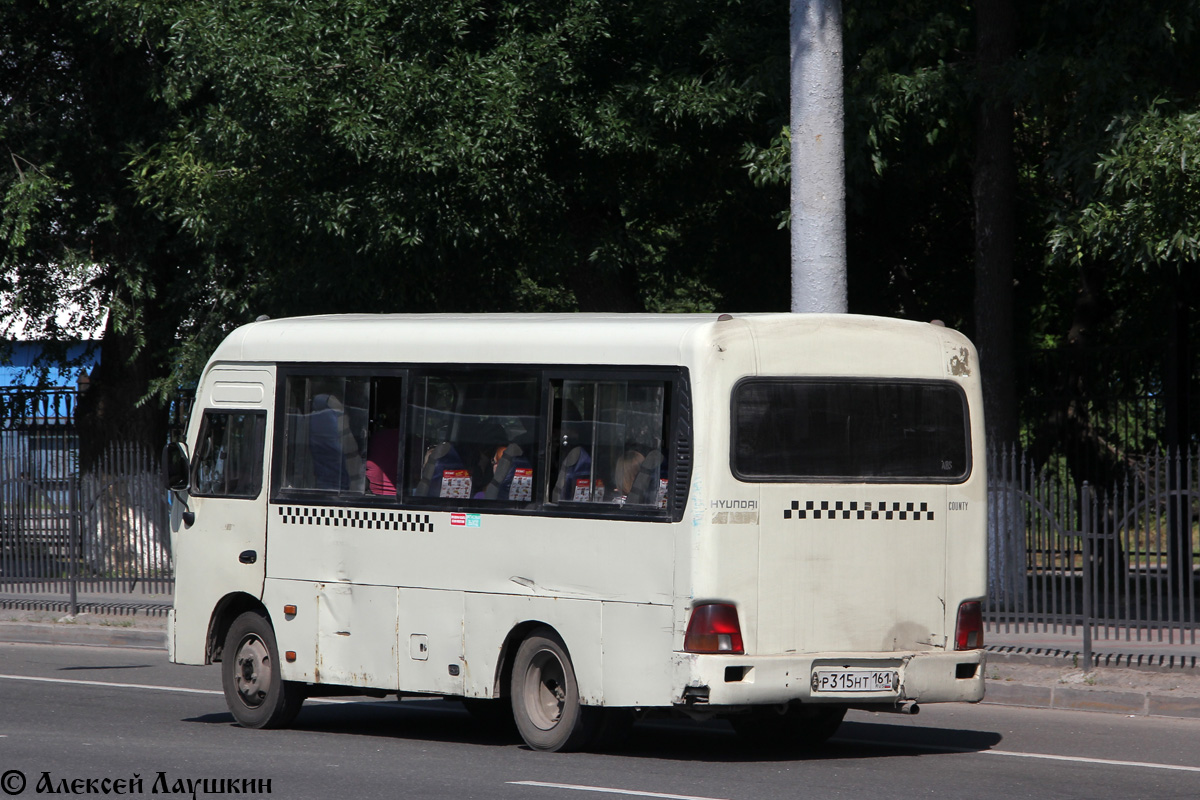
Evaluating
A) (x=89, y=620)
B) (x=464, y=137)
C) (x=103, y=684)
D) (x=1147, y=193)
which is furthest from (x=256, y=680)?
(x=89, y=620)

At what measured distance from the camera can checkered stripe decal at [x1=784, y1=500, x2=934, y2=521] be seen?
9.30 metres

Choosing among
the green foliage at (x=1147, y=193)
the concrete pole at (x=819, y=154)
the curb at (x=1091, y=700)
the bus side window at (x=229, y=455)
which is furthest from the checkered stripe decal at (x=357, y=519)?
the green foliage at (x=1147, y=193)

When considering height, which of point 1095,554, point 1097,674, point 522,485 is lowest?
point 1097,674

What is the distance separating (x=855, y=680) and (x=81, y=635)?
1137cm

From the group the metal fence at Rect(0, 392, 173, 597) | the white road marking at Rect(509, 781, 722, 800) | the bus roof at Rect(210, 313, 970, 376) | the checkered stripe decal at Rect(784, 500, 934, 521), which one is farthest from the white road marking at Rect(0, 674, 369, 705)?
the metal fence at Rect(0, 392, 173, 597)

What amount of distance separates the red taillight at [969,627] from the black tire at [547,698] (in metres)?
2.08

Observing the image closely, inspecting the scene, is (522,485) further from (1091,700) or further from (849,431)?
(1091,700)

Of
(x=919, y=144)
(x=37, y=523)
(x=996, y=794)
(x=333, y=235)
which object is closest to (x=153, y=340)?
(x=37, y=523)

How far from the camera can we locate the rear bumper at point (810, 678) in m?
8.93

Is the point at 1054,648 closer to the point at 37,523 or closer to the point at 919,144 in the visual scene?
the point at 919,144

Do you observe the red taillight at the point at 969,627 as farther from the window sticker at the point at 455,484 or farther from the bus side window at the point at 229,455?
the bus side window at the point at 229,455

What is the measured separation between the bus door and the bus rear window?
11.9 feet

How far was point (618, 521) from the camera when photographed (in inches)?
371

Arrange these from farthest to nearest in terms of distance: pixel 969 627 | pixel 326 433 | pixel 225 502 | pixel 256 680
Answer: pixel 225 502 → pixel 256 680 → pixel 326 433 → pixel 969 627
